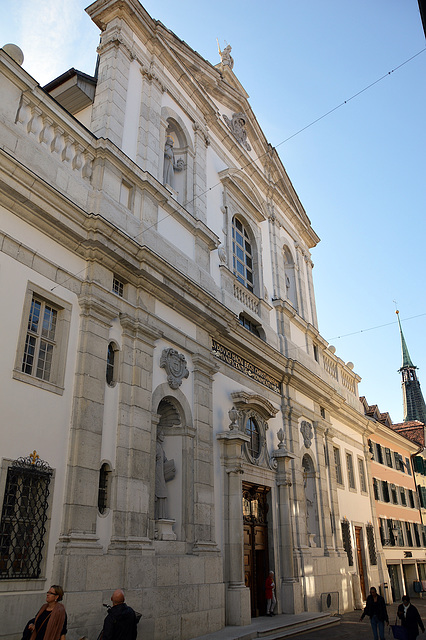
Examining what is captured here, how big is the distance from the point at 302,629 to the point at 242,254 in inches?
495

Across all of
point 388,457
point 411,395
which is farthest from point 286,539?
point 411,395

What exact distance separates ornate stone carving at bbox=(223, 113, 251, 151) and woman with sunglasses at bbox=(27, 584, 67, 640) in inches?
750

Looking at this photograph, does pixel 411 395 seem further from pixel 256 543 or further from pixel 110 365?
pixel 110 365

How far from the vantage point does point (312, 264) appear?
28781 millimetres

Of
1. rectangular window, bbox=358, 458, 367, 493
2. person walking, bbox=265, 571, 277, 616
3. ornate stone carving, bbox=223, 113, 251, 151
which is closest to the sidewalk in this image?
person walking, bbox=265, 571, 277, 616

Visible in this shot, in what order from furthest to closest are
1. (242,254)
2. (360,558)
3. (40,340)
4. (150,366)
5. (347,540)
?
(360,558), (347,540), (242,254), (150,366), (40,340)

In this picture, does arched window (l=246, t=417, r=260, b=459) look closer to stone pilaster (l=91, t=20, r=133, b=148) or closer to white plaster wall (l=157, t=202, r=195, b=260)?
white plaster wall (l=157, t=202, r=195, b=260)

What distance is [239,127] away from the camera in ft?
77.9

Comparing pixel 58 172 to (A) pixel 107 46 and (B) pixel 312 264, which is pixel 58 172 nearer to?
(A) pixel 107 46

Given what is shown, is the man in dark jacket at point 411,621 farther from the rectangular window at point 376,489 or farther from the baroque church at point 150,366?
the rectangular window at point 376,489

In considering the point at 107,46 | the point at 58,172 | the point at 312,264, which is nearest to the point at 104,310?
the point at 58,172

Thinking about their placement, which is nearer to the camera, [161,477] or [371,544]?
[161,477]

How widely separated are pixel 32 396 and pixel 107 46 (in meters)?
10.6

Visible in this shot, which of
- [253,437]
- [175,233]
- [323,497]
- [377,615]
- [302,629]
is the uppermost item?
[175,233]
